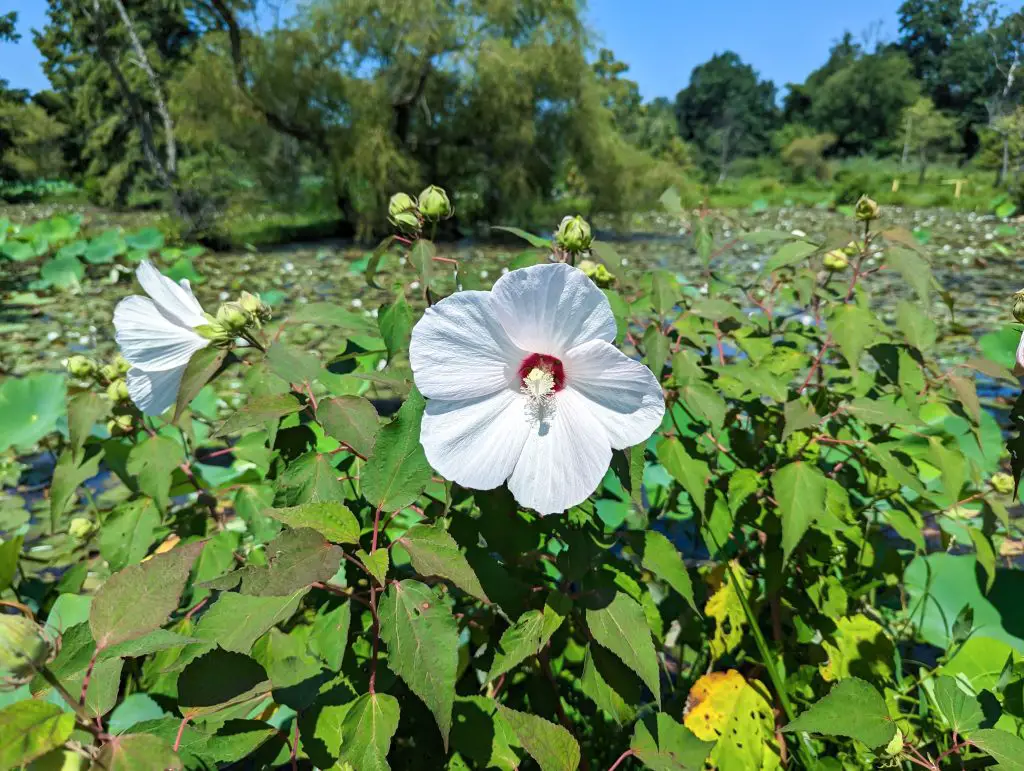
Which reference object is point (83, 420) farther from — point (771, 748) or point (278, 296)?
point (278, 296)

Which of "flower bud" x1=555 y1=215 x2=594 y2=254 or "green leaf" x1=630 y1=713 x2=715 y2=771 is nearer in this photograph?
"green leaf" x1=630 y1=713 x2=715 y2=771

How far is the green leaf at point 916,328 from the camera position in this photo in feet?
4.14

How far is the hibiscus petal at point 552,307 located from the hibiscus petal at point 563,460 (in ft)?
0.29

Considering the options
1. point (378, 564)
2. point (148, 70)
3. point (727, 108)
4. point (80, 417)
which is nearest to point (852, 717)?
point (378, 564)

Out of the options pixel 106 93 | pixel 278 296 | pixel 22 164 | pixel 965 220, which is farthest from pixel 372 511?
pixel 22 164

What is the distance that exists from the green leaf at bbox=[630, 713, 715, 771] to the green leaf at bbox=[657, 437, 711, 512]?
0.33m

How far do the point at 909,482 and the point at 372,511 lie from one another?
929 millimetres

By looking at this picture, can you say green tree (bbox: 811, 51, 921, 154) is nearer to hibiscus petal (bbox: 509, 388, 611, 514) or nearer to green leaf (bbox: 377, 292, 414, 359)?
green leaf (bbox: 377, 292, 414, 359)

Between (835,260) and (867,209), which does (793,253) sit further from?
(835,260)

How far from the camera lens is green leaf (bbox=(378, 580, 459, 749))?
62cm

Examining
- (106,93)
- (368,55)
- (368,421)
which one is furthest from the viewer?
(106,93)

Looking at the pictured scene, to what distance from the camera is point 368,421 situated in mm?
872

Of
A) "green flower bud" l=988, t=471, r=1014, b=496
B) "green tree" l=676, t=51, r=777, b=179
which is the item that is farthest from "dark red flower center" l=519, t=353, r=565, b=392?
"green tree" l=676, t=51, r=777, b=179

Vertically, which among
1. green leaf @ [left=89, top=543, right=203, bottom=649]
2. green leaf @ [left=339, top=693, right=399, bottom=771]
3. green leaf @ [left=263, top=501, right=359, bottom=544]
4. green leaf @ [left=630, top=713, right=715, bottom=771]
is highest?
green leaf @ [left=263, top=501, right=359, bottom=544]
